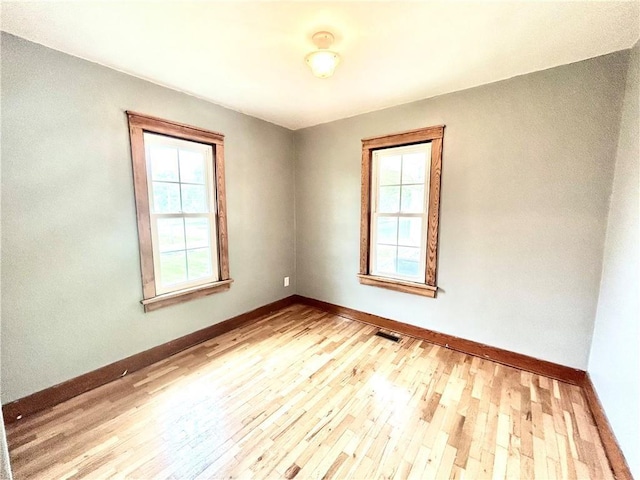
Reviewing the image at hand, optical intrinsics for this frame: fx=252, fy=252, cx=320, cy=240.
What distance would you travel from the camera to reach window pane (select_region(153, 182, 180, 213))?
89.1 inches

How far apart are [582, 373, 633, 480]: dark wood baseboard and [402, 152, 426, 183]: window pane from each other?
2092 mm

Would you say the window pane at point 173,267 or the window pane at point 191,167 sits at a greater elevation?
the window pane at point 191,167

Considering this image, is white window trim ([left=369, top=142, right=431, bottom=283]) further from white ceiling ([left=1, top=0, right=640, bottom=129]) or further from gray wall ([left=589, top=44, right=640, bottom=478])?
gray wall ([left=589, top=44, right=640, bottom=478])

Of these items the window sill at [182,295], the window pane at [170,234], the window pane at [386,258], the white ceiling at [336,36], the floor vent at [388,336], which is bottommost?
the floor vent at [388,336]

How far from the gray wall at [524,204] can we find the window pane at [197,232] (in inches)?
81.8

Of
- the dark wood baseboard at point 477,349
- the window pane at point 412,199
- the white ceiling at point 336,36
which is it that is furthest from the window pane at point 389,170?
the dark wood baseboard at point 477,349

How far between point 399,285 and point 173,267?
7.64ft

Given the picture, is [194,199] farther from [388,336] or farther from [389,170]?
[388,336]

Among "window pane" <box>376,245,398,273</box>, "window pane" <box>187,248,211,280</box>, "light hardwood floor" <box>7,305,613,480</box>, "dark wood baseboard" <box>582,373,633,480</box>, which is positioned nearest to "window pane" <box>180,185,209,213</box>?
"window pane" <box>187,248,211,280</box>

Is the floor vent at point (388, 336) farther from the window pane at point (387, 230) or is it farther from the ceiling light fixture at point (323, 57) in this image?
the ceiling light fixture at point (323, 57)

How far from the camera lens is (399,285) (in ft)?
9.12

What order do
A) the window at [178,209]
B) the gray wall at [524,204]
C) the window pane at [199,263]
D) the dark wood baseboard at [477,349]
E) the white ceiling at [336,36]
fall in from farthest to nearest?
the window pane at [199,263], the window at [178,209], the dark wood baseboard at [477,349], the gray wall at [524,204], the white ceiling at [336,36]

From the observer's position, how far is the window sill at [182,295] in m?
2.23

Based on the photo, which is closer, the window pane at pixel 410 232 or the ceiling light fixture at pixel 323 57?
the ceiling light fixture at pixel 323 57
